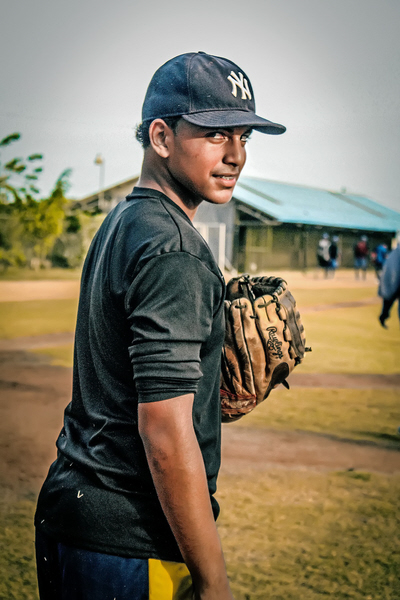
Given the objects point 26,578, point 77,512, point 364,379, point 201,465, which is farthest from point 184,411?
point 364,379

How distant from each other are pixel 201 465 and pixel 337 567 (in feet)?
8.16

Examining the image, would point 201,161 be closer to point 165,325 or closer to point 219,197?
point 219,197

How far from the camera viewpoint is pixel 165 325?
1.40 metres

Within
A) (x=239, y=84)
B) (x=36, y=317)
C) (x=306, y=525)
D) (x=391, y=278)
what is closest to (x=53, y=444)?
(x=306, y=525)

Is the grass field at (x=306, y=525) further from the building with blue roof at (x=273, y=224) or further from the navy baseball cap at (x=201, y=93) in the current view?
the building with blue roof at (x=273, y=224)

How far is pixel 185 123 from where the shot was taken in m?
1.62

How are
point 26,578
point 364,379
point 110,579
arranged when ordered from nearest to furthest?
point 110,579
point 26,578
point 364,379

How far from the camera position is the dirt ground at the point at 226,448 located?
501cm

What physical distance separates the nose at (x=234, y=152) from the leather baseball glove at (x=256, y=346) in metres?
0.50

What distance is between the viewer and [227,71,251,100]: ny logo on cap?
1646mm

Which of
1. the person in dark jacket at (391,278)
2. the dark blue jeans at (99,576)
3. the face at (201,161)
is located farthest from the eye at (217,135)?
the person in dark jacket at (391,278)

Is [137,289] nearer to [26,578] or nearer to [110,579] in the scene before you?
[110,579]

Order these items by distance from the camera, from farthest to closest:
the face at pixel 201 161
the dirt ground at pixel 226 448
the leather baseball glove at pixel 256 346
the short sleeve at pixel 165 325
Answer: the dirt ground at pixel 226 448, the leather baseball glove at pixel 256 346, the face at pixel 201 161, the short sleeve at pixel 165 325

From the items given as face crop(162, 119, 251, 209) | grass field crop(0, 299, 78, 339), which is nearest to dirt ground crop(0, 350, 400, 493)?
face crop(162, 119, 251, 209)
